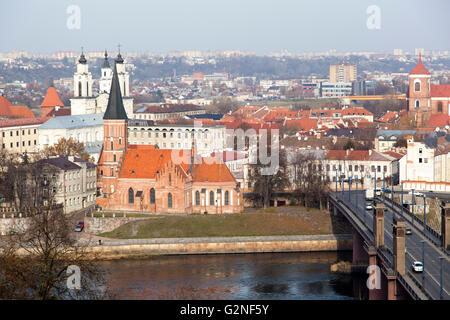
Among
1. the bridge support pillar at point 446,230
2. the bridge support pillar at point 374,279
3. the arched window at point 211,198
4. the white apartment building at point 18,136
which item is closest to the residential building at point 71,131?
the white apartment building at point 18,136

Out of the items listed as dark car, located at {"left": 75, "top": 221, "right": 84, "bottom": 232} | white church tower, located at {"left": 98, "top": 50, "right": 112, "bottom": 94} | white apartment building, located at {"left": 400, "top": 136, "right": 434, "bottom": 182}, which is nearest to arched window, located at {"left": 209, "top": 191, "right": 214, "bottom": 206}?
dark car, located at {"left": 75, "top": 221, "right": 84, "bottom": 232}

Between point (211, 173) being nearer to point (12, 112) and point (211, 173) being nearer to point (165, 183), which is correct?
point (165, 183)

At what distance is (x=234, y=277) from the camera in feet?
127

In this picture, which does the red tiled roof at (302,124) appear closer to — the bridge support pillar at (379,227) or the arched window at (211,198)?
the arched window at (211,198)

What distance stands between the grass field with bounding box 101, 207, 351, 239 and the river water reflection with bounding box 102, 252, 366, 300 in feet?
6.02

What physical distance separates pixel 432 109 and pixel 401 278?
211 ft

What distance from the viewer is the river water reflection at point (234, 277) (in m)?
35.7

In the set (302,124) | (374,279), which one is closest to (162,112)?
(302,124)

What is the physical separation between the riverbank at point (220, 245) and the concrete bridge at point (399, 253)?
1.64 m
